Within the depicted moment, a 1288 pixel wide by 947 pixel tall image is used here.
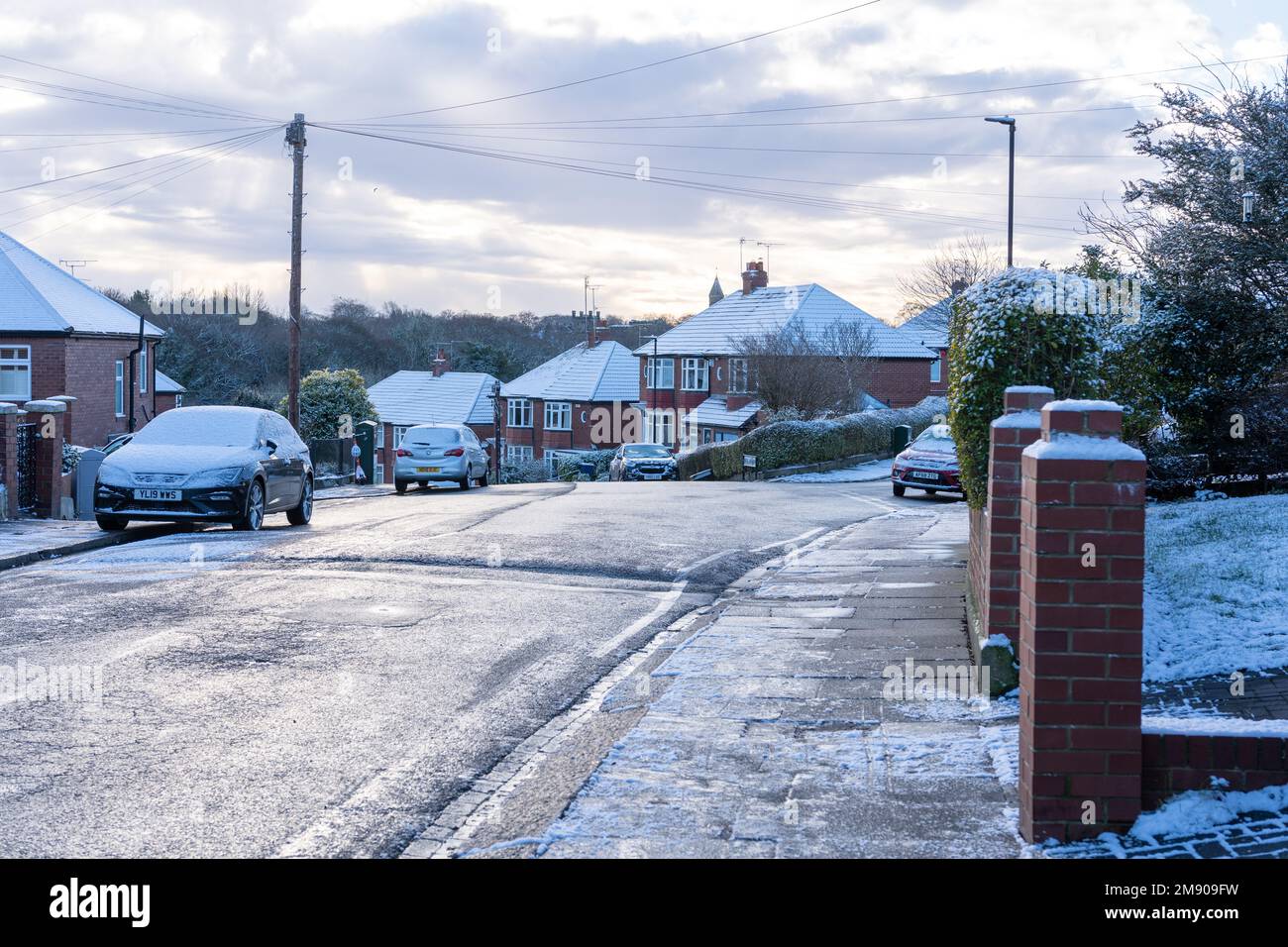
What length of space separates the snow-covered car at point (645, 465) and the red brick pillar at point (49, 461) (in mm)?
24187

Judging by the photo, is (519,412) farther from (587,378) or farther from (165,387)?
(165,387)

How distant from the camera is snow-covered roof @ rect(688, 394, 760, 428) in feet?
192

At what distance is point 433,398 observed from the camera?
7762cm

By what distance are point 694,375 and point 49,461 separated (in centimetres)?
4869

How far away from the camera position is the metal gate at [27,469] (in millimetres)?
17938

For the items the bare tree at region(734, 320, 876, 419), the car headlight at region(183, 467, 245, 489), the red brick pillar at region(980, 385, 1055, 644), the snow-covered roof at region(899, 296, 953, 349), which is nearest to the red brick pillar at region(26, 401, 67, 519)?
the car headlight at region(183, 467, 245, 489)

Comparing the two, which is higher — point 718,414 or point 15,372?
point 15,372

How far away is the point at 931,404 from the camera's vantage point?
151 ft

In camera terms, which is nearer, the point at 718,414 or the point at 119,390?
the point at 119,390

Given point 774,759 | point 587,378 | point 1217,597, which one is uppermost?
point 587,378

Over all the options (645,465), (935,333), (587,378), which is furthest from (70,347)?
(935,333)

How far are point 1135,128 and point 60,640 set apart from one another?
14.4 m

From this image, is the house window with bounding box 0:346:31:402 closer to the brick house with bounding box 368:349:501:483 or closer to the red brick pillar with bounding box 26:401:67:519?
the red brick pillar with bounding box 26:401:67:519

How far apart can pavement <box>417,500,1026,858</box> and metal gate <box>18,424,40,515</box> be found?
12466mm
